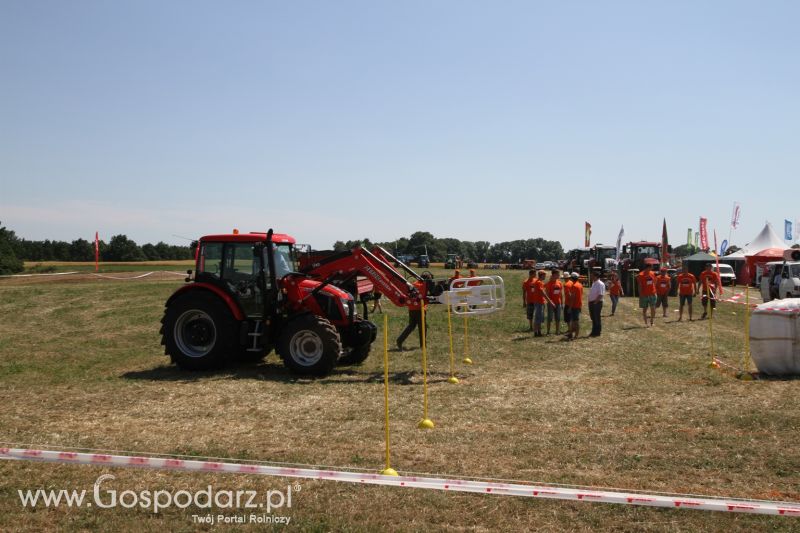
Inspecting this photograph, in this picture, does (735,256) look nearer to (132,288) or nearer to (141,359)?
(132,288)

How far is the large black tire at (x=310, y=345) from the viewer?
10.3m

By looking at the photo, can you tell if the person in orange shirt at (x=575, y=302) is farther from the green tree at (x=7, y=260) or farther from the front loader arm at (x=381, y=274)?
the green tree at (x=7, y=260)

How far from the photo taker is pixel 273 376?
35.0 ft

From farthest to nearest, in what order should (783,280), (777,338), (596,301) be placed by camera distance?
1. (783,280)
2. (596,301)
3. (777,338)

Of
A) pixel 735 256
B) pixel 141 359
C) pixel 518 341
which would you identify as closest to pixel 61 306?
pixel 141 359

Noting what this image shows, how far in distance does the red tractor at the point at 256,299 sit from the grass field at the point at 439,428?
0.52 m

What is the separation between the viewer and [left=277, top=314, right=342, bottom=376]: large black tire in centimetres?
1030

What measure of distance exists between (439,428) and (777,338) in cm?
639

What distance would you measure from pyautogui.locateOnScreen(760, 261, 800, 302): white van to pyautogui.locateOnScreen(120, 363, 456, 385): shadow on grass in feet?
61.8

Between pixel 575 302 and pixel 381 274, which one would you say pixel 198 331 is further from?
pixel 575 302

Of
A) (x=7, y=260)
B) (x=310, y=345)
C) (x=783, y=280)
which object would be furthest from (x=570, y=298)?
(x=7, y=260)

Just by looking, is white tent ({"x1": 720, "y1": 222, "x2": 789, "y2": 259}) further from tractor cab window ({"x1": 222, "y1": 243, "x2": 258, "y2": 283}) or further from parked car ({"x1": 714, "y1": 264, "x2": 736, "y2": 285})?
tractor cab window ({"x1": 222, "y1": 243, "x2": 258, "y2": 283})

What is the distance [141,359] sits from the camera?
1282 centimetres

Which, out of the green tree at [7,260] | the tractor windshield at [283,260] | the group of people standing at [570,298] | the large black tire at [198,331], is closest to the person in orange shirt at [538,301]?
the group of people standing at [570,298]
